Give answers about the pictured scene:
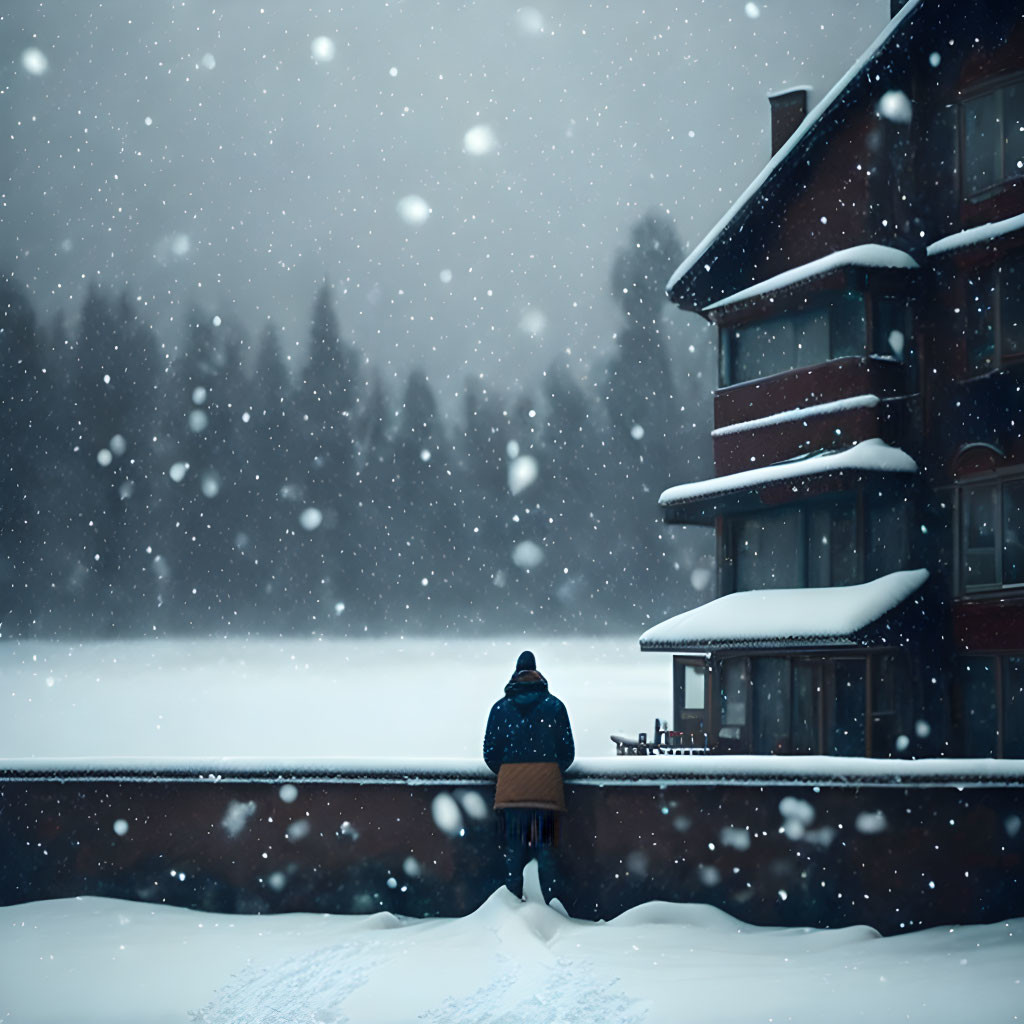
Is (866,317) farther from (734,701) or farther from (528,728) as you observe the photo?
(528,728)

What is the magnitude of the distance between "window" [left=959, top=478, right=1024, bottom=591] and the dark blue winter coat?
11622mm

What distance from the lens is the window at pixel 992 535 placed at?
18.4m

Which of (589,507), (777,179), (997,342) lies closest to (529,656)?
(997,342)

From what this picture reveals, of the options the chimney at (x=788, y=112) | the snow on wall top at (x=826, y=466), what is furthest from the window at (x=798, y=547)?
the chimney at (x=788, y=112)

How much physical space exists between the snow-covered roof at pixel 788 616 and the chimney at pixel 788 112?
30.6 feet

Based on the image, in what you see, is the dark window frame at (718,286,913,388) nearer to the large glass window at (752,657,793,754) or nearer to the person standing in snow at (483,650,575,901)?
the large glass window at (752,657,793,754)

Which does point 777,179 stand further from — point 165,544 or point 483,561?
point 165,544

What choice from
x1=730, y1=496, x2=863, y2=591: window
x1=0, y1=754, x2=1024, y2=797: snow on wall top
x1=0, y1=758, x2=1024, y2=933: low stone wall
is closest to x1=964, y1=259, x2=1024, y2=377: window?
x1=730, y1=496, x2=863, y2=591: window

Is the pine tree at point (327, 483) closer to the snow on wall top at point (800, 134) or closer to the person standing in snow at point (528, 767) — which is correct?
the snow on wall top at point (800, 134)

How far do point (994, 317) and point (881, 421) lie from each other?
2.43m

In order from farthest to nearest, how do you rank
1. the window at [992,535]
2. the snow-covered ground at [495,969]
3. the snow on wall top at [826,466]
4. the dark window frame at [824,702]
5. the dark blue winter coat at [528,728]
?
the dark window frame at [824,702] → the snow on wall top at [826,466] → the window at [992,535] → the dark blue winter coat at [528,728] → the snow-covered ground at [495,969]

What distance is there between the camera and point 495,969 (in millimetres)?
7746

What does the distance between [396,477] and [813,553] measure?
4827cm

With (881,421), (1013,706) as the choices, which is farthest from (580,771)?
(881,421)
